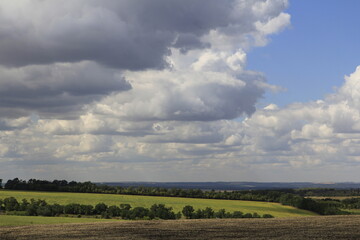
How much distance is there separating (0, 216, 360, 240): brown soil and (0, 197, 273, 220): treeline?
1266 inches

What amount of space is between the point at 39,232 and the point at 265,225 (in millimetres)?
20936

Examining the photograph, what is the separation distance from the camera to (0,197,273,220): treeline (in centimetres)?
7969

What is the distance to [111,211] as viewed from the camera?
8356 centimetres

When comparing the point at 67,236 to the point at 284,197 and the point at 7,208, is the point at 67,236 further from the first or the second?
the point at 284,197

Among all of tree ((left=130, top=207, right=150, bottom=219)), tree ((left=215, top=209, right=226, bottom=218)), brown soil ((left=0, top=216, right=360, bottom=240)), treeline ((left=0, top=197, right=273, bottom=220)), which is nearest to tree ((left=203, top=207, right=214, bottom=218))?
treeline ((left=0, top=197, right=273, bottom=220))

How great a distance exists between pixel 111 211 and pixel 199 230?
43176 millimetres

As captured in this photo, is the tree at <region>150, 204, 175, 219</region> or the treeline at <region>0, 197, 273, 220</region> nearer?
the treeline at <region>0, 197, 273, 220</region>

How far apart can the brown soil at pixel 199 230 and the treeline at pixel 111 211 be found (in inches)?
1266

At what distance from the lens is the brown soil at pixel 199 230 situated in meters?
40.3

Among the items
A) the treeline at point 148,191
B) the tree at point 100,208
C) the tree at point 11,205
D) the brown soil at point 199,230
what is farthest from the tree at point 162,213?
the treeline at point 148,191

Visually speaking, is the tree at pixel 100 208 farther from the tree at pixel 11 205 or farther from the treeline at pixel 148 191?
the treeline at pixel 148 191

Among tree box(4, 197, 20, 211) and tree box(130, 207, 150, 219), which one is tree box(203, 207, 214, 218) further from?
tree box(4, 197, 20, 211)

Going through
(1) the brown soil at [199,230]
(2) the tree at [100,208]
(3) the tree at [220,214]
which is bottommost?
(1) the brown soil at [199,230]

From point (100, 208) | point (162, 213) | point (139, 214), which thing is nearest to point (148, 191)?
point (100, 208)
